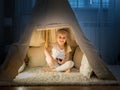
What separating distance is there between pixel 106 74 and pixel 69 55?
1.82ft

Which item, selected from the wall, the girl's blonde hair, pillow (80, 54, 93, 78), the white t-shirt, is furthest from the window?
pillow (80, 54, 93, 78)

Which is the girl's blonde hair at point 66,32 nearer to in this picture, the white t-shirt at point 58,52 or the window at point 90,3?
the white t-shirt at point 58,52

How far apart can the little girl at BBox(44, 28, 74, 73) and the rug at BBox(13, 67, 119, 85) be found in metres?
0.08

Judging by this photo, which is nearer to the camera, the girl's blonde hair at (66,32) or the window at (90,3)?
the girl's blonde hair at (66,32)

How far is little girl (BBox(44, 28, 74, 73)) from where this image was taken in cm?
279

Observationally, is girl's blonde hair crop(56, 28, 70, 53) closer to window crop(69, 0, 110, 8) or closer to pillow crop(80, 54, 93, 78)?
pillow crop(80, 54, 93, 78)

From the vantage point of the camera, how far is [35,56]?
3043mm

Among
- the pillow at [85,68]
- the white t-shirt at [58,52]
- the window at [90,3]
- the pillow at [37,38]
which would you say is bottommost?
the pillow at [85,68]

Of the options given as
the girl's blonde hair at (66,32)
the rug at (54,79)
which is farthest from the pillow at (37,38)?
the rug at (54,79)

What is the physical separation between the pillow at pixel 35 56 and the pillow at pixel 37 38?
75mm

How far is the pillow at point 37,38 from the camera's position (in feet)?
9.44

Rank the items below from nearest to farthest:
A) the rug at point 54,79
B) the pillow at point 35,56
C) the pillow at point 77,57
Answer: the rug at point 54,79 < the pillow at point 77,57 < the pillow at point 35,56

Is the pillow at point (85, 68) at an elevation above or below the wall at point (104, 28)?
below

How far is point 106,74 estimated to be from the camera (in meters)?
2.55
